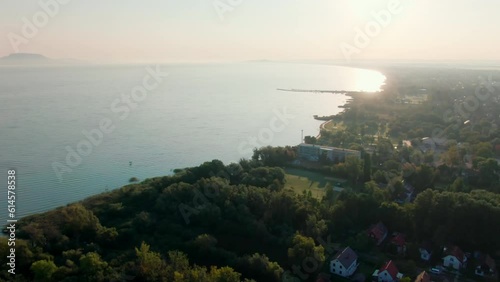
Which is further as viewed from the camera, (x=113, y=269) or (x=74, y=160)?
(x=74, y=160)

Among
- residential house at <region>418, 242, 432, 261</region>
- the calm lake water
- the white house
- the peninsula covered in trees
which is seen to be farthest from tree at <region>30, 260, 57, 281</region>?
residential house at <region>418, 242, 432, 261</region>

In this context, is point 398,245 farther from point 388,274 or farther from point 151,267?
point 151,267

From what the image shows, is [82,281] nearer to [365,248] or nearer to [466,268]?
[365,248]

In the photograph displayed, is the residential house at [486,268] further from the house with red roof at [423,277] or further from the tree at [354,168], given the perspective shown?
the tree at [354,168]

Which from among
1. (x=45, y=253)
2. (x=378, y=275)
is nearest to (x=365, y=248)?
(x=378, y=275)

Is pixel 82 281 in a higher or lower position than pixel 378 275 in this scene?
higher

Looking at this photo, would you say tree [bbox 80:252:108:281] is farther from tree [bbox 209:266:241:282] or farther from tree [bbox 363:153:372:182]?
tree [bbox 363:153:372:182]

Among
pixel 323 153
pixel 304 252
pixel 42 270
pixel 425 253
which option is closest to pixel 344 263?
pixel 304 252
